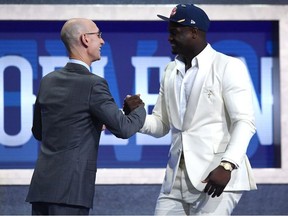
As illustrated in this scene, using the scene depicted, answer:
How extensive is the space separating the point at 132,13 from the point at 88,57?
2.40 metres

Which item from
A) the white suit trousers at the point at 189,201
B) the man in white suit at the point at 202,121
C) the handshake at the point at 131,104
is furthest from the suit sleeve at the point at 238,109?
the handshake at the point at 131,104

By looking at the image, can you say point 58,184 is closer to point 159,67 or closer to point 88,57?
point 88,57

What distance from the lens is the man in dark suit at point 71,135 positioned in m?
3.32

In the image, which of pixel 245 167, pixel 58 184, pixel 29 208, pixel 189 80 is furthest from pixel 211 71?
pixel 29 208

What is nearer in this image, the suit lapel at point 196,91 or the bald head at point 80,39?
the bald head at point 80,39

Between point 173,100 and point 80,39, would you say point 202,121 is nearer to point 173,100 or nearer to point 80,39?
point 173,100

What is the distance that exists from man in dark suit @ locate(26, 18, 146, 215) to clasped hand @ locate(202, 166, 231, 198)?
40 centimetres

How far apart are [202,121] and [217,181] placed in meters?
0.34

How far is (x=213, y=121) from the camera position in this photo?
140 inches

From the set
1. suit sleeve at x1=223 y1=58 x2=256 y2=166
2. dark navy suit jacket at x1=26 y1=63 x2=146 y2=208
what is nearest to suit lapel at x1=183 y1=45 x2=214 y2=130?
suit sleeve at x1=223 y1=58 x2=256 y2=166

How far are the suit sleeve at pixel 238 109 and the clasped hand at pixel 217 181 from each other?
0.24ft

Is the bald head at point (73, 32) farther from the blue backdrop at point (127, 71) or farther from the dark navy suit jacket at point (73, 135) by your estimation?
the blue backdrop at point (127, 71)

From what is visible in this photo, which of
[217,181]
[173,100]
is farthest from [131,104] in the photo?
[217,181]

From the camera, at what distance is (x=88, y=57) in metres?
3.49
